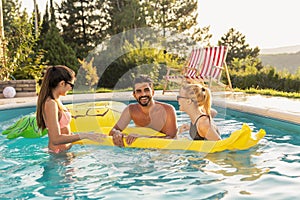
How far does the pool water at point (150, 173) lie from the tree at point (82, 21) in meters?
18.0

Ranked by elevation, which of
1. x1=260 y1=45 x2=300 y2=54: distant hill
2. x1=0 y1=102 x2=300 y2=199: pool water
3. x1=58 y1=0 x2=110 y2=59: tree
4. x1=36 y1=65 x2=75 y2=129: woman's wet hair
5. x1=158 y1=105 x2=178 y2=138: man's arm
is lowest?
x1=0 y1=102 x2=300 y2=199: pool water

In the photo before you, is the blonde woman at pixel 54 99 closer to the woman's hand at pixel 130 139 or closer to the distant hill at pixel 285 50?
the woman's hand at pixel 130 139

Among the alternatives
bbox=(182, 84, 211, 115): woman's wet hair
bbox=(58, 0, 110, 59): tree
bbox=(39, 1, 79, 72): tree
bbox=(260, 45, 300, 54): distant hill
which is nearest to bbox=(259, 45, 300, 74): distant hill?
bbox=(260, 45, 300, 54): distant hill

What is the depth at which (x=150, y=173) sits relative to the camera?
10.6 feet

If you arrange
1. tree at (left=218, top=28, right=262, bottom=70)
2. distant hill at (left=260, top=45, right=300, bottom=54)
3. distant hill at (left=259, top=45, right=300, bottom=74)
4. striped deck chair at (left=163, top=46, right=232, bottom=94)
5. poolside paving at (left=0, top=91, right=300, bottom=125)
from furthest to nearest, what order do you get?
tree at (left=218, top=28, right=262, bottom=70) < distant hill at (left=260, top=45, right=300, bottom=54) < distant hill at (left=259, top=45, right=300, bottom=74) < striped deck chair at (left=163, top=46, right=232, bottom=94) < poolside paving at (left=0, top=91, right=300, bottom=125)

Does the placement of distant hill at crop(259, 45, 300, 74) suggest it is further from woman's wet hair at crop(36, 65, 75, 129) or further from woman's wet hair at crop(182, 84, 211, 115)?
woman's wet hair at crop(36, 65, 75, 129)

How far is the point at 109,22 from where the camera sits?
2247 centimetres

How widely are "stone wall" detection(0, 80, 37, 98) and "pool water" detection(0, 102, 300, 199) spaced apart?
16.0 feet

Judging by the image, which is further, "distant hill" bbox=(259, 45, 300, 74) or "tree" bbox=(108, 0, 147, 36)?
"distant hill" bbox=(259, 45, 300, 74)

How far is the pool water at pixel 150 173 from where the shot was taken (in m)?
2.78

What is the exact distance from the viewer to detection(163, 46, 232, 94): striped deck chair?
8047 mm

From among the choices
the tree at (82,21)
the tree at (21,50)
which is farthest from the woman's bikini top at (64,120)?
the tree at (82,21)

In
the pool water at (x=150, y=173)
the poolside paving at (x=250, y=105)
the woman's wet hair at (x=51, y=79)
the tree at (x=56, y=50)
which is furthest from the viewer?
the tree at (x=56, y=50)

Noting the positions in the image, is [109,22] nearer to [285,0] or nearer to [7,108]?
[285,0]
